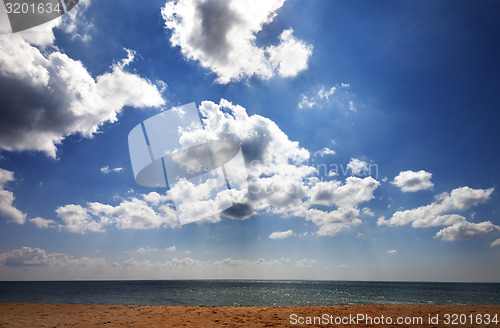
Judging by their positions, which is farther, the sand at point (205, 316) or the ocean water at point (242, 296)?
the ocean water at point (242, 296)

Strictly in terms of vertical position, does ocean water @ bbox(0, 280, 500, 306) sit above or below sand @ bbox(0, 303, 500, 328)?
below

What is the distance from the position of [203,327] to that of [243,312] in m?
3.51

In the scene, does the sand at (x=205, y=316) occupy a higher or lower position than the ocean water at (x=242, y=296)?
higher

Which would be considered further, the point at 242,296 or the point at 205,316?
the point at 242,296

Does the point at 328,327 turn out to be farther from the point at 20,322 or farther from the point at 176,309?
the point at 20,322

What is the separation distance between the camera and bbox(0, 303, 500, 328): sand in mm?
10953

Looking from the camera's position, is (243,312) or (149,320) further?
(243,312)

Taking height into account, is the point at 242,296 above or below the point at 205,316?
below

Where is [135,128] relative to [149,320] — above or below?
above

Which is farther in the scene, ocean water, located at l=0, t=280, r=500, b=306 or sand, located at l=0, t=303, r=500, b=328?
ocean water, located at l=0, t=280, r=500, b=306

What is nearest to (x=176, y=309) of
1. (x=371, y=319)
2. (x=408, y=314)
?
(x=371, y=319)

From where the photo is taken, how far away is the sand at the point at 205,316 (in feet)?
35.9

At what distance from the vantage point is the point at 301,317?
39.6 ft

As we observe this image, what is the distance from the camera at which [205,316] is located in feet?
40.6
